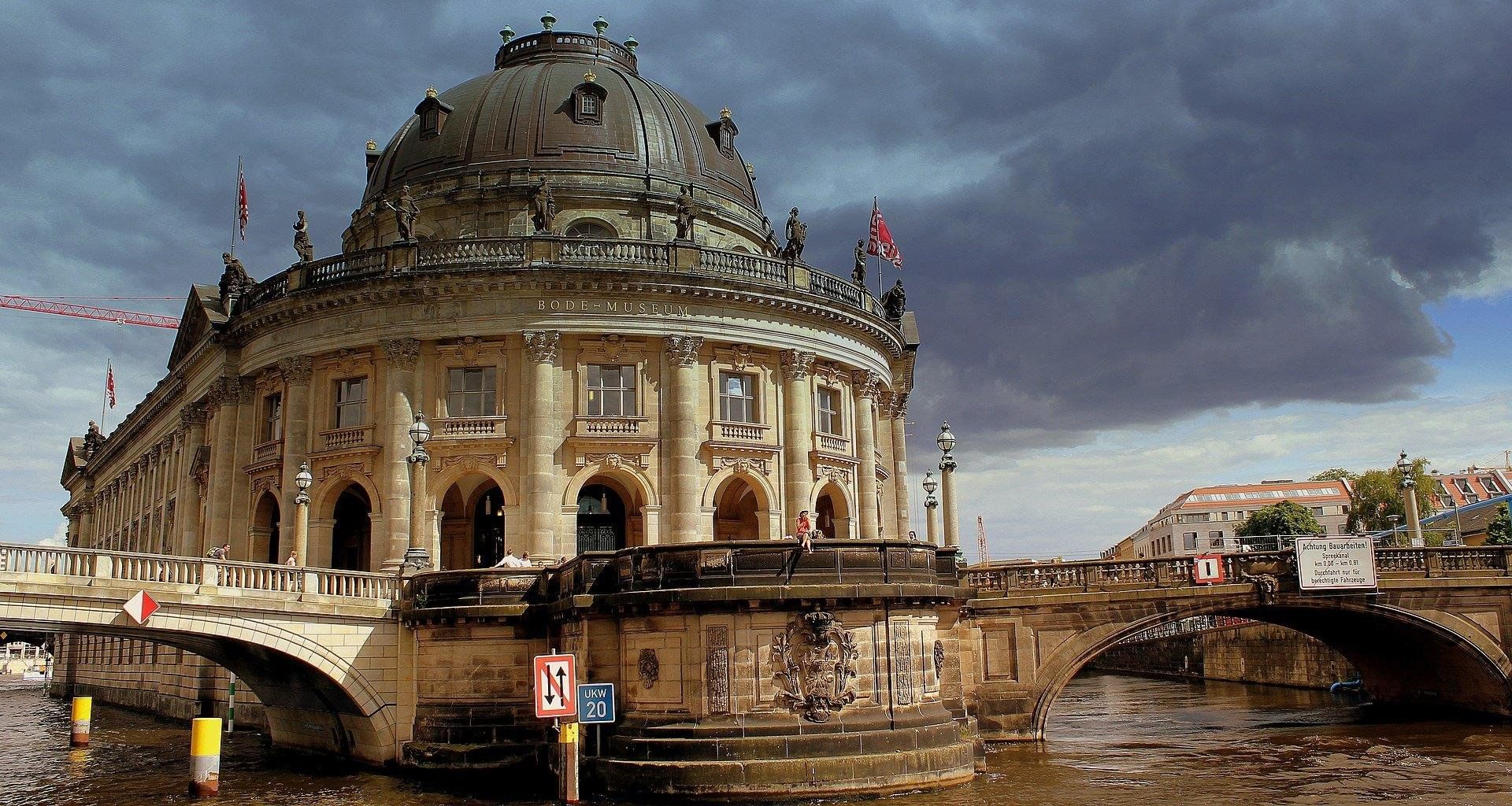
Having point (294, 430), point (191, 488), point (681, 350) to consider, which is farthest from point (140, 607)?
point (191, 488)

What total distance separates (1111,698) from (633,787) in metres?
42.8

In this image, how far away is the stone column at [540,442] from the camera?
1634 inches

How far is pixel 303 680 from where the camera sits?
118 ft

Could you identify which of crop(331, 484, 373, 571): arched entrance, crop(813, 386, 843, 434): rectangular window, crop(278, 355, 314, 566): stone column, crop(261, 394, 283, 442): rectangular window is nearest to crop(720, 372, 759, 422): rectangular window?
crop(813, 386, 843, 434): rectangular window

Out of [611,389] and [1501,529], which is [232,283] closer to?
[611,389]

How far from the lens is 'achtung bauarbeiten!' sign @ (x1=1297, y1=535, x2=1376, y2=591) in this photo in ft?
127

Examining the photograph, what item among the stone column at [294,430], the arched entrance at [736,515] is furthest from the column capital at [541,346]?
the arched entrance at [736,515]

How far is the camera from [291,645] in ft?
107

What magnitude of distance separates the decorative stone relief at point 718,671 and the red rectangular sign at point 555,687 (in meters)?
6.38

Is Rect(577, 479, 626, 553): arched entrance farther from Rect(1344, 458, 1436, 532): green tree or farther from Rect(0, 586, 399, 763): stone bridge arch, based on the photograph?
Rect(1344, 458, 1436, 532): green tree

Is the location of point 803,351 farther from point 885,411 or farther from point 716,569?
point 716,569

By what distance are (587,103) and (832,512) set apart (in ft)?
61.4

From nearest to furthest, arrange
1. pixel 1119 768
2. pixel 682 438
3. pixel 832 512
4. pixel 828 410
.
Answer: pixel 1119 768, pixel 682 438, pixel 828 410, pixel 832 512

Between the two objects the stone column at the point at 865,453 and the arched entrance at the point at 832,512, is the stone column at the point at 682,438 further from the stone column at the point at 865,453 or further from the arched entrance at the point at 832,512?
the stone column at the point at 865,453
